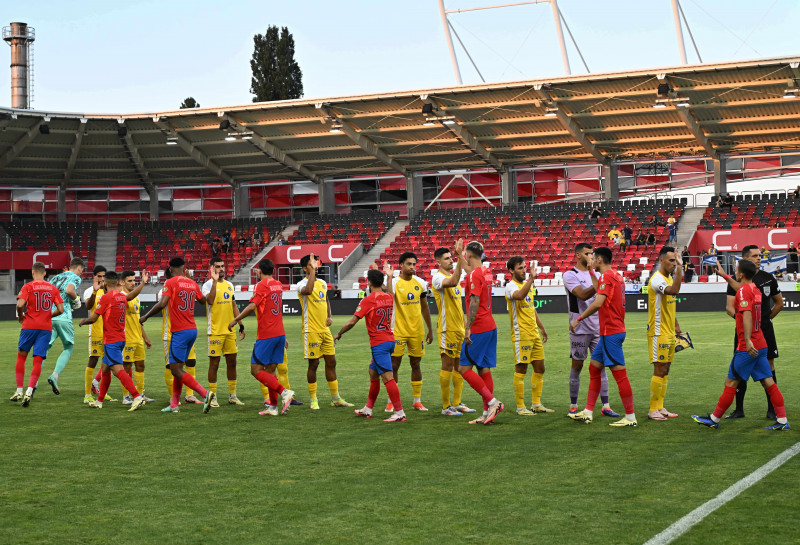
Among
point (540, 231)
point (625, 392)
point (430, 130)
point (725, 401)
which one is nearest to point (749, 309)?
point (725, 401)

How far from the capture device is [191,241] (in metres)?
52.7

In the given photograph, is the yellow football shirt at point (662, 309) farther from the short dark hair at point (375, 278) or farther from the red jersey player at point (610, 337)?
the short dark hair at point (375, 278)

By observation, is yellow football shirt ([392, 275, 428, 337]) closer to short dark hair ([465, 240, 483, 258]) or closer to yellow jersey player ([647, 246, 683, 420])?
short dark hair ([465, 240, 483, 258])

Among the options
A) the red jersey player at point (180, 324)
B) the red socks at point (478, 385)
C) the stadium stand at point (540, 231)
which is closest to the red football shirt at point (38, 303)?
the red jersey player at point (180, 324)

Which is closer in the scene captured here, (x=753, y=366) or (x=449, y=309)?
(x=753, y=366)

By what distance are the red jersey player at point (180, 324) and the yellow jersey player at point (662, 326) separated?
5.46m

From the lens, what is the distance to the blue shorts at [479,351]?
10.6 m

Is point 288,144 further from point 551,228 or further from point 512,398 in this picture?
point 512,398

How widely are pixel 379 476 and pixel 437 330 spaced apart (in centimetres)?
384

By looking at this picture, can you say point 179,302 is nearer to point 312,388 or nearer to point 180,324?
point 180,324

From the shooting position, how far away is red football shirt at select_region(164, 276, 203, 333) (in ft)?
38.7

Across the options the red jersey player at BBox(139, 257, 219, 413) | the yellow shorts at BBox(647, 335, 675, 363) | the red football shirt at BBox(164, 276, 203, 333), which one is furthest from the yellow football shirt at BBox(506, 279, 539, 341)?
the red football shirt at BBox(164, 276, 203, 333)

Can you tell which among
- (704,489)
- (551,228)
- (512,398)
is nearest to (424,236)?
(551,228)

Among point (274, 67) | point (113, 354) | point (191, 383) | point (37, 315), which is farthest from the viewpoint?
point (274, 67)
